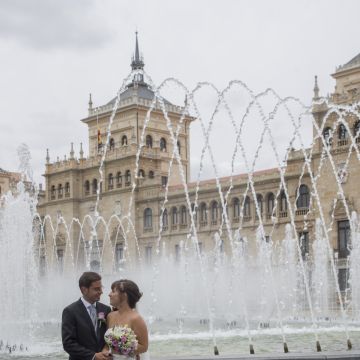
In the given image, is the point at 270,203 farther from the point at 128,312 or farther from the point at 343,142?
the point at 128,312

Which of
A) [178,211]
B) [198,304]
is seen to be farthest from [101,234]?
[198,304]

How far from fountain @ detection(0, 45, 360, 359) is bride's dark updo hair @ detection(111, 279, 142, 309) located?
13013 millimetres

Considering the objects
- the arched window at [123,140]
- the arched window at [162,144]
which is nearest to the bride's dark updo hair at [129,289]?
the arched window at [162,144]

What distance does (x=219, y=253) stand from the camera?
1927 inches

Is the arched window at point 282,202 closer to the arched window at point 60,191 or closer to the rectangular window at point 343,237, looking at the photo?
the rectangular window at point 343,237

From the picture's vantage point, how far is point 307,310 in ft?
128

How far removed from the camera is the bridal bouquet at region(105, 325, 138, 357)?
6.45 metres

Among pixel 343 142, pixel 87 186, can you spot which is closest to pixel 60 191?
pixel 87 186

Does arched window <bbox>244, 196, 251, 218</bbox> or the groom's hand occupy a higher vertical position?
arched window <bbox>244, 196, 251, 218</bbox>

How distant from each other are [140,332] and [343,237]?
3793cm

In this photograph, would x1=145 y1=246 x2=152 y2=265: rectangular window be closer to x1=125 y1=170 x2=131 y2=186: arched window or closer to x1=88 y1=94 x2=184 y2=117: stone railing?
x1=125 y1=170 x2=131 y2=186: arched window

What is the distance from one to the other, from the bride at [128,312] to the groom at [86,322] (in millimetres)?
276

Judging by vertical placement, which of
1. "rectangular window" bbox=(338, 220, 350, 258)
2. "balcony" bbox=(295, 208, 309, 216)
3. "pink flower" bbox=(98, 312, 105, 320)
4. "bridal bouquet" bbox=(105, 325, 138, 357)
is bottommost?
"bridal bouquet" bbox=(105, 325, 138, 357)

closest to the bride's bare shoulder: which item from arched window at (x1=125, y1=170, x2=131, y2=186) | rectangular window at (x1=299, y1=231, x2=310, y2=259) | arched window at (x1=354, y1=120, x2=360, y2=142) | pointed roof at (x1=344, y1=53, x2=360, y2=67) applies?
arched window at (x1=354, y1=120, x2=360, y2=142)
